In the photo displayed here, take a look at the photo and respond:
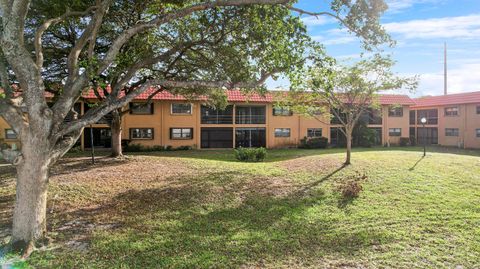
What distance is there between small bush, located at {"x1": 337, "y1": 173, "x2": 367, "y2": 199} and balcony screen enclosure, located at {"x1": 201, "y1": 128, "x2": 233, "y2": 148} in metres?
20.6

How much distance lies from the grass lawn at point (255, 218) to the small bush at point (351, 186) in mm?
234

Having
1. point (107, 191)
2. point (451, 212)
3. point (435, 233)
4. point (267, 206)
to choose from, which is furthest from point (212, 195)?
point (451, 212)

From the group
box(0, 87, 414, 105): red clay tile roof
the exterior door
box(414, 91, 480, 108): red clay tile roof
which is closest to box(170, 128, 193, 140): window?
box(0, 87, 414, 105): red clay tile roof

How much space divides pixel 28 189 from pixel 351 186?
34.6 feet

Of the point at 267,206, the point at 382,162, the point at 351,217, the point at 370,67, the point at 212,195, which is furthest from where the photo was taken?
the point at 382,162

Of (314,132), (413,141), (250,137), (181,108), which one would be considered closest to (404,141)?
(413,141)

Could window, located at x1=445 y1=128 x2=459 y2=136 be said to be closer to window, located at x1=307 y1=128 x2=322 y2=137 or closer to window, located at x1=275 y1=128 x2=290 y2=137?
window, located at x1=307 y1=128 x2=322 y2=137

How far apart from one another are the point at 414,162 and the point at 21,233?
61.8 ft

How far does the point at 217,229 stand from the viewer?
31.5 feet

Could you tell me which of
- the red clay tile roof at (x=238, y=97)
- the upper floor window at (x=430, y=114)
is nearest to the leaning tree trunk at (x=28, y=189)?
the red clay tile roof at (x=238, y=97)

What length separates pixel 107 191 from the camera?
1260 cm

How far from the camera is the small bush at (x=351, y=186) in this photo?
12.9m

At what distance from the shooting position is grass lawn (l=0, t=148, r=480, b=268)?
25.8ft

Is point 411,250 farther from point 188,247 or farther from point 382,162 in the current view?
point 382,162
